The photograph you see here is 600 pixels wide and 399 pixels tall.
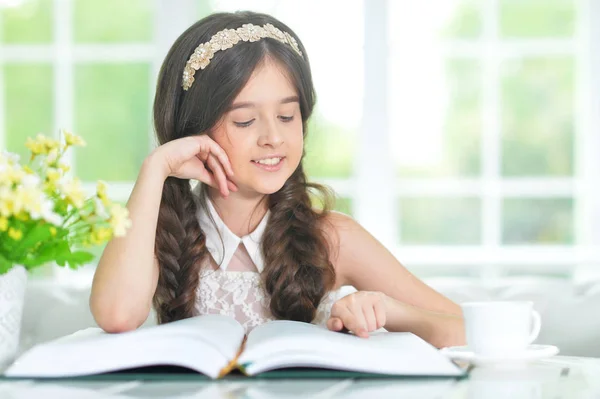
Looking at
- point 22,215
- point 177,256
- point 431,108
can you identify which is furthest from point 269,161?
point 431,108

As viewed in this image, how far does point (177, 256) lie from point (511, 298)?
838 mm

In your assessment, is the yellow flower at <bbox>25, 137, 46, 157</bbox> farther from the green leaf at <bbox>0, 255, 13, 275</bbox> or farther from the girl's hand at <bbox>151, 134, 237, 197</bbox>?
the girl's hand at <bbox>151, 134, 237, 197</bbox>

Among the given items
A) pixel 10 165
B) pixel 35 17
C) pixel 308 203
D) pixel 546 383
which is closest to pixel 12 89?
pixel 35 17

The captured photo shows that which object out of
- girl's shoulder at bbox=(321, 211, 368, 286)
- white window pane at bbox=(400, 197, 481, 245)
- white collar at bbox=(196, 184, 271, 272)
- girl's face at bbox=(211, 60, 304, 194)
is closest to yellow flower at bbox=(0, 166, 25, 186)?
girl's face at bbox=(211, 60, 304, 194)

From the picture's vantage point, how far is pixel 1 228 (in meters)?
1.17

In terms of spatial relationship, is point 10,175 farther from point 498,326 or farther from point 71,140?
point 498,326

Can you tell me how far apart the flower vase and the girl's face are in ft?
2.08

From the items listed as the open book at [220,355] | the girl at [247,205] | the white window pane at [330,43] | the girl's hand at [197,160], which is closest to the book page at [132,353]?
the open book at [220,355]

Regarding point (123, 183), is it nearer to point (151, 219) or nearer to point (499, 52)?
point (499, 52)

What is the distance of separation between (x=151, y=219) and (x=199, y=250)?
37 cm

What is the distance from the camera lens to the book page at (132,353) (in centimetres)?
117

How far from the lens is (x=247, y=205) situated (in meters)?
2.07

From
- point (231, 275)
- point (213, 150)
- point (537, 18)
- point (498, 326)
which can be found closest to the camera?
point (498, 326)

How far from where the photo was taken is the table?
1.08 m
